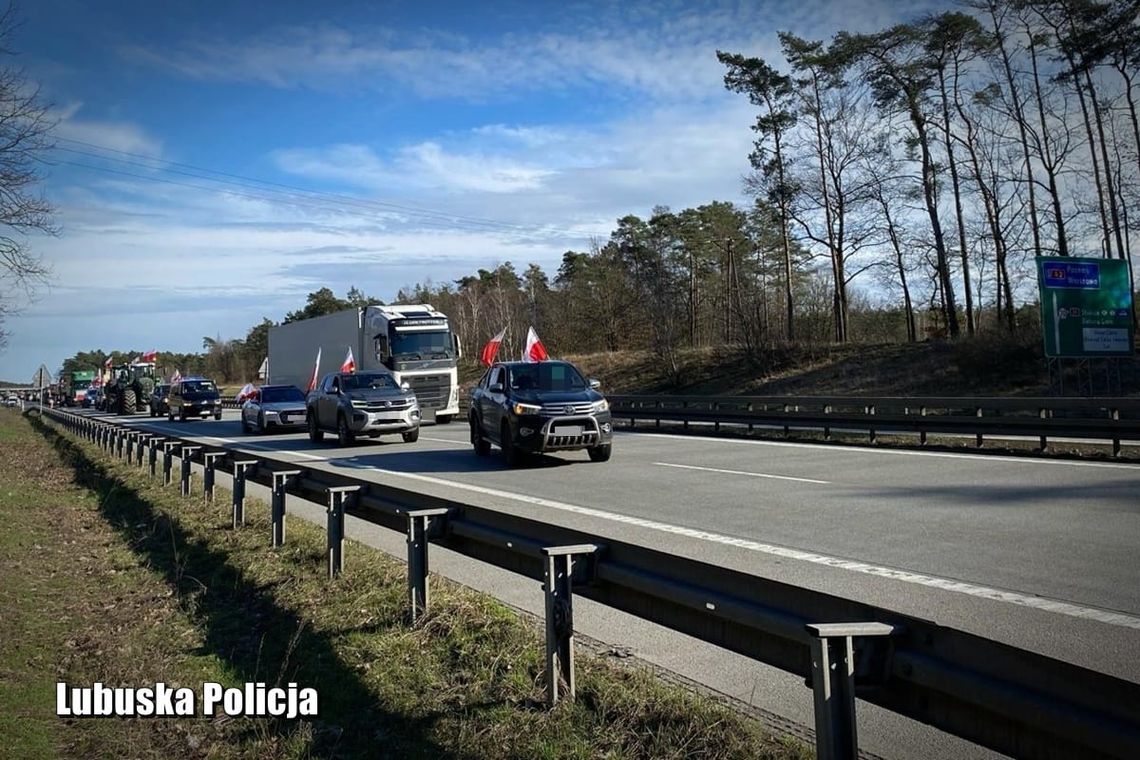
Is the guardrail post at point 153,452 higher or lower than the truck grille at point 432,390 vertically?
lower

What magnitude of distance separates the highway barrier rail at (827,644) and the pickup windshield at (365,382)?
1795 cm

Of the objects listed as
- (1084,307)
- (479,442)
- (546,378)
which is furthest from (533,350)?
(1084,307)

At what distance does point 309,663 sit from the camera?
5582mm

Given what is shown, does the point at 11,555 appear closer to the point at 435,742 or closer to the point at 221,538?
the point at 221,538

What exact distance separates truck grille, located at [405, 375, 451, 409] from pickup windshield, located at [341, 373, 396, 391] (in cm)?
564

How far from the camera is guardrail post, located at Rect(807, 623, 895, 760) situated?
304 centimetres

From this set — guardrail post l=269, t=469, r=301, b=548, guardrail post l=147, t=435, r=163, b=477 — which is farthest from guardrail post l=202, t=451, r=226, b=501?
guardrail post l=147, t=435, r=163, b=477

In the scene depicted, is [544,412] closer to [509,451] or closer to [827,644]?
[509,451]

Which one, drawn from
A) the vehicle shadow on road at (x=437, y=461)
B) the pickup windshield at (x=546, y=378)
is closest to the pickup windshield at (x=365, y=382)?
the vehicle shadow on road at (x=437, y=461)

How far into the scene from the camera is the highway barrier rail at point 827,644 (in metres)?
2.57

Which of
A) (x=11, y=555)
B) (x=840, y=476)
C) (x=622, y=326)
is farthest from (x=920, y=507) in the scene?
(x=622, y=326)

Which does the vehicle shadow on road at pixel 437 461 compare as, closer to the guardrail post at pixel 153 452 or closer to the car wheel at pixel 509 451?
the car wheel at pixel 509 451

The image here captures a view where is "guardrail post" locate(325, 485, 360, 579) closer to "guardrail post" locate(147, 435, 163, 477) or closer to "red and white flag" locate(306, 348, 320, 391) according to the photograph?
"guardrail post" locate(147, 435, 163, 477)

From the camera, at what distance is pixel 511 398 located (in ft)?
53.3
